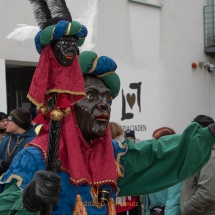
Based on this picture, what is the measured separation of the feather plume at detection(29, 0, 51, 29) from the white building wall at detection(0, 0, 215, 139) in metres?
5.79

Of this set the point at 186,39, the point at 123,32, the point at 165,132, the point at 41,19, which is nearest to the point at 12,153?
the point at 165,132

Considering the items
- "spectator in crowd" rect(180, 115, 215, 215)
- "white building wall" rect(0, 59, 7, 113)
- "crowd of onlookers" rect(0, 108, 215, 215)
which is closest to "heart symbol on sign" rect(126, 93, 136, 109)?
"white building wall" rect(0, 59, 7, 113)

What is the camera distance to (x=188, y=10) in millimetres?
12031

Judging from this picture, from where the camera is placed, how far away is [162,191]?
5371mm

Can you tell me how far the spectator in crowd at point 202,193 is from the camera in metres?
4.43

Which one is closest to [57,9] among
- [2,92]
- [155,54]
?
[2,92]

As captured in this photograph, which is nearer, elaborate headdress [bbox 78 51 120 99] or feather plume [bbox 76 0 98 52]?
elaborate headdress [bbox 78 51 120 99]

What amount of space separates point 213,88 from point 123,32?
387cm

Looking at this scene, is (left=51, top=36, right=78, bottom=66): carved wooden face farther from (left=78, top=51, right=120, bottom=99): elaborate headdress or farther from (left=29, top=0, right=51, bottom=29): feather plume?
(left=78, top=51, right=120, bottom=99): elaborate headdress

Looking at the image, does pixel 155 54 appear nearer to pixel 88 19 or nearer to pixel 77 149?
pixel 88 19

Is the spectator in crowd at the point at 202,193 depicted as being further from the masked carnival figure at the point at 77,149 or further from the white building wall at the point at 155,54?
the white building wall at the point at 155,54

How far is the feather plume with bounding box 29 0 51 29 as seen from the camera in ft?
8.17

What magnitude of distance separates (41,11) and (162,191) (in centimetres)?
329

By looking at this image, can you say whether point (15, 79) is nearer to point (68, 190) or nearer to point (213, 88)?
point (213, 88)
